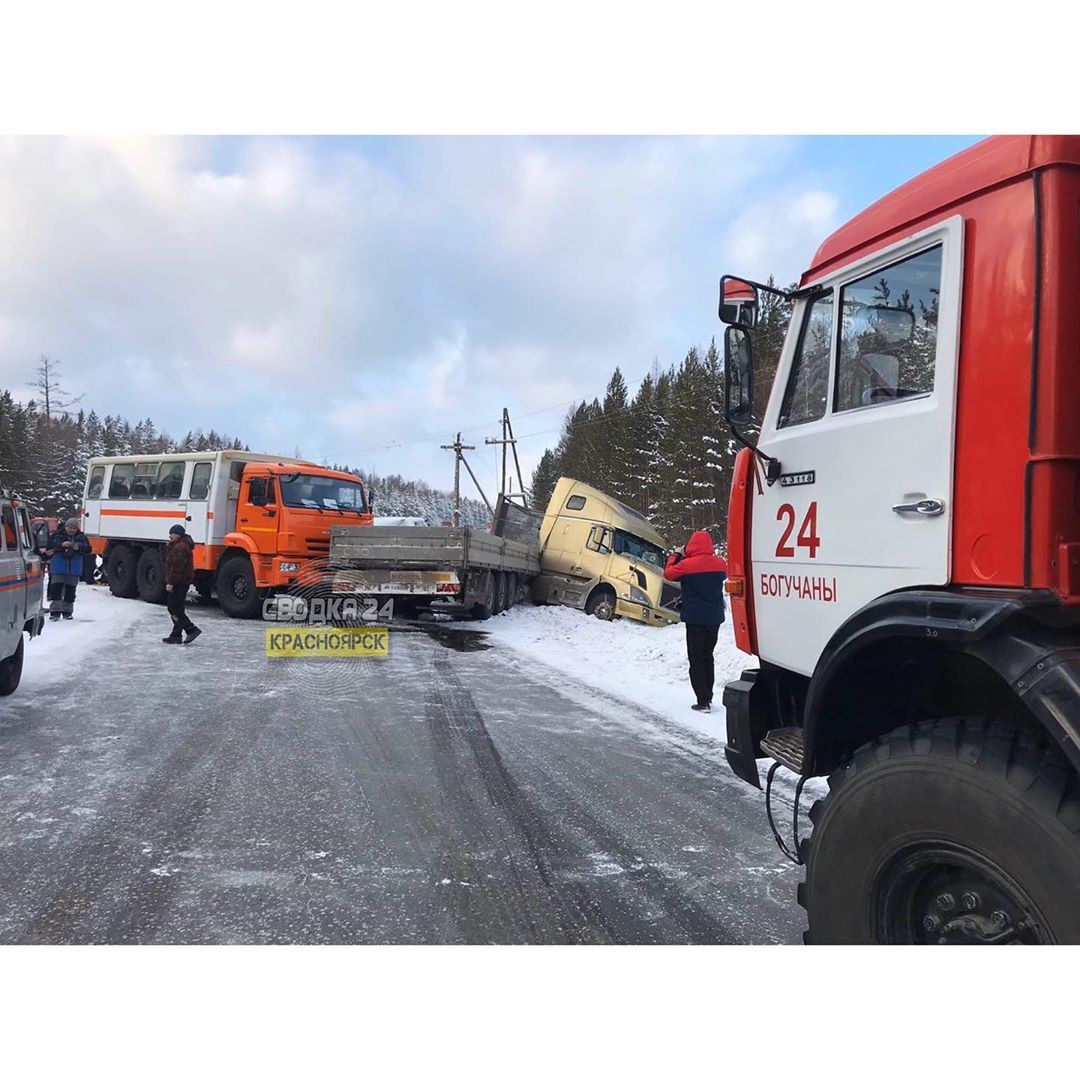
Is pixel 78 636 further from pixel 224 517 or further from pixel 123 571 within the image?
pixel 123 571

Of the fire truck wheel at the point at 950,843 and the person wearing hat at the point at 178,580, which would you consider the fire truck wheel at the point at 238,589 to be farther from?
the fire truck wheel at the point at 950,843

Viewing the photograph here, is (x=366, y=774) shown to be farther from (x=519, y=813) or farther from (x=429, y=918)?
(x=429, y=918)

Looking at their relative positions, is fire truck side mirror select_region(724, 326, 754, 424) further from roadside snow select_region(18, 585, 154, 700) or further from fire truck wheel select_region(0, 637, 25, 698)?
roadside snow select_region(18, 585, 154, 700)

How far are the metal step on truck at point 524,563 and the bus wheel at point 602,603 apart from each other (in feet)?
0.07

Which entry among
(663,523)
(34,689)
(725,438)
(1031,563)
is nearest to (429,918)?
Result: (1031,563)

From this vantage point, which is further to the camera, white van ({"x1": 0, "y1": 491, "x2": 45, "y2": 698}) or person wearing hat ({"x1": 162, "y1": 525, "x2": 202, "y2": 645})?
person wearing hat ({"x1": 162, "y1": 525, "x2": 202, "y2": 645})

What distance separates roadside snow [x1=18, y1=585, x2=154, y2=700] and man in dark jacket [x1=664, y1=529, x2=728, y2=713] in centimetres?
629

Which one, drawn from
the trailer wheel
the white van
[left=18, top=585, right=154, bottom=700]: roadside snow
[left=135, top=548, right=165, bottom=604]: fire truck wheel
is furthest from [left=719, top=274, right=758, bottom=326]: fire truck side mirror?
[left=135, top=548, right=165, bottom=604]: fire truck wheel

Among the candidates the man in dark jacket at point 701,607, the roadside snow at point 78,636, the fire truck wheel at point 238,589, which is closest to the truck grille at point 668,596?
the fire truck wheel at point 238,589

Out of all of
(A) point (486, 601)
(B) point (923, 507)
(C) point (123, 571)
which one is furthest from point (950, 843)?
(C) point (123, 571)

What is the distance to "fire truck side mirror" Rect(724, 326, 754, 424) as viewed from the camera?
3.24 meters

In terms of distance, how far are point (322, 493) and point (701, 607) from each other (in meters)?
9.55

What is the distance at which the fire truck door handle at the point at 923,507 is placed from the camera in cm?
236

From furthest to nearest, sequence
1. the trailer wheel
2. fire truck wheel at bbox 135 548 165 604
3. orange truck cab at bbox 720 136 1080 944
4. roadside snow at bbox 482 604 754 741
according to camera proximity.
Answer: fire truck wheel at bbox 135 548 165 604, the trailer wheel, roadside snow at bbox 482 604 754 741, orange truck cab at bbox 720 136 1080 944
